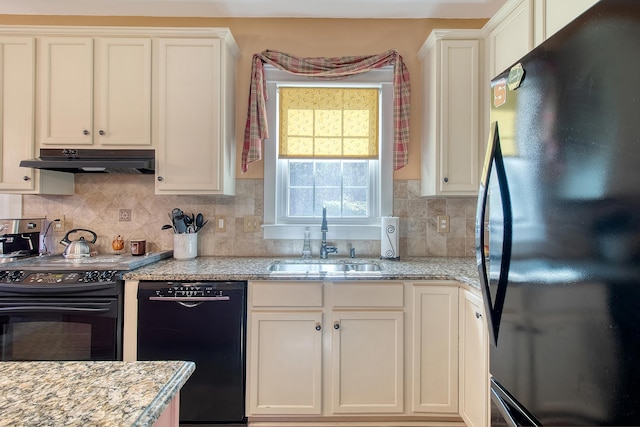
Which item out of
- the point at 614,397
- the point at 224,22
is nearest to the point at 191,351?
the point at 614,397

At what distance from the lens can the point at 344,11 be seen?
2.40 m

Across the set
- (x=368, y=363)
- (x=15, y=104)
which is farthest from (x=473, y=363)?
(x=15, y=104)

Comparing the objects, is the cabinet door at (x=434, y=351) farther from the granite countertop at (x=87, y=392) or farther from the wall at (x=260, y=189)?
the granite countertop at (x=87, y=392)

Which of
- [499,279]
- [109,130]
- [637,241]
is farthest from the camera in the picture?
[109,130]

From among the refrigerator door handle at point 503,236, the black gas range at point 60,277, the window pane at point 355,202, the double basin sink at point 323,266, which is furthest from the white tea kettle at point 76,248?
the refrigerator door handle at point 503,236

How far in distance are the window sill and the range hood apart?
3.07ft

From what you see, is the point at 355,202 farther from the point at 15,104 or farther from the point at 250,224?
the point at 15,104

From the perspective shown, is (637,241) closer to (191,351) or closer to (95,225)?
(191,351)

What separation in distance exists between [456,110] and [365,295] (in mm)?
1375

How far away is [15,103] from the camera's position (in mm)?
2098

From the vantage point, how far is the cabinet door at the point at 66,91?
2.10 metres

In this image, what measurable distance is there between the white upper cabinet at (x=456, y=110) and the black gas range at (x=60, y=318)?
7.02 feet

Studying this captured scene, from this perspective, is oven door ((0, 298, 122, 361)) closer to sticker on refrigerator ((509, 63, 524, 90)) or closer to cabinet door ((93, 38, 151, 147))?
cabinet door ((93, 38, 151, 147))

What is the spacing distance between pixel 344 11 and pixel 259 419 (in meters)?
2.82
